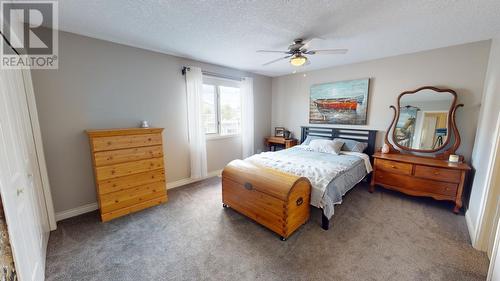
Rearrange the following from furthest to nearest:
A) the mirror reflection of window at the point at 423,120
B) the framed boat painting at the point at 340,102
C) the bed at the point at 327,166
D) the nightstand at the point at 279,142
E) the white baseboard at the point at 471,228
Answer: the nightstand at the point at 279,142, the framed boat painting at the point at 340,102, the mirror reflection of window at the point at 423,120, the bed at the point at 327,166, the white baseboard at the point at 471,228

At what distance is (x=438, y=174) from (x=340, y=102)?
1.92 meters


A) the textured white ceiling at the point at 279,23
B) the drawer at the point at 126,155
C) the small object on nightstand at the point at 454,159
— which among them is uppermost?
the textured white ceiling at the point at 279,23

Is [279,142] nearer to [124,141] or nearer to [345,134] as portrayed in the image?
[345,134]

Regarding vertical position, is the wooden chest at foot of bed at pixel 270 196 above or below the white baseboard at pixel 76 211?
above

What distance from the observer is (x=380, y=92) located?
3391 mm

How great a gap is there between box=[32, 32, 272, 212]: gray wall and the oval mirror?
3.83m

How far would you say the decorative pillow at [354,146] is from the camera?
346 centimetres

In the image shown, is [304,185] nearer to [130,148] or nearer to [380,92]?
[130,148]

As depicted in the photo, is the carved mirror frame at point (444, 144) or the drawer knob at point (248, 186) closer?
the drawer knob at point (248, 186)

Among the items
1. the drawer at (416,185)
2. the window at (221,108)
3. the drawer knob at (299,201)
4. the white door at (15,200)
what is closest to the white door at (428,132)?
the drawer at (416,185)

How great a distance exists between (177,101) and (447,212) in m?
4.36

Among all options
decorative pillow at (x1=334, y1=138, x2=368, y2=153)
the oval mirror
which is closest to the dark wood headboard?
decorative pillow at (x1=334, y1=138, x2=368, y2=153)

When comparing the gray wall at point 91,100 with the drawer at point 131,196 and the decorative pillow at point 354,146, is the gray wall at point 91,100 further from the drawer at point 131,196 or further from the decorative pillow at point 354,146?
the decorative pillow at point 354,146

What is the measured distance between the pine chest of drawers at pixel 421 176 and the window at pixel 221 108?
2.85 meters
